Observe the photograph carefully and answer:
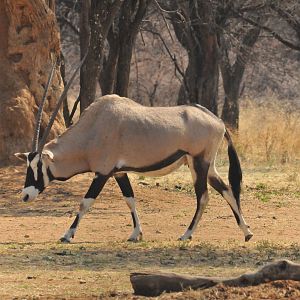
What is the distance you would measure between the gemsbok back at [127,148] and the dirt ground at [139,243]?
52cm

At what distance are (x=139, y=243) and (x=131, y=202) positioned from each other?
0.78 metres

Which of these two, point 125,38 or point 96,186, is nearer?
point 96,186

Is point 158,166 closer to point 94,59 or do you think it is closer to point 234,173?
point 234,173

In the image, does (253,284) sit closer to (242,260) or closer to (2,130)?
(242,260)

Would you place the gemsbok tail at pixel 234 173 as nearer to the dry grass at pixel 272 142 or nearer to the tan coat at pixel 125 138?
the tan coat at pixel 125 138

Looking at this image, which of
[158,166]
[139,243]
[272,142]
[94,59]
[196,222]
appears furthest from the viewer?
[272,142]

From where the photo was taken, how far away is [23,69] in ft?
45.8

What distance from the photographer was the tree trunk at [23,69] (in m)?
13.7

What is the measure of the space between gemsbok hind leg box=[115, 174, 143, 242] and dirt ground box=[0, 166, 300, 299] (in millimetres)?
233

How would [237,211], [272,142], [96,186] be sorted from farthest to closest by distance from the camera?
[272,142], [237,211], [96,186]

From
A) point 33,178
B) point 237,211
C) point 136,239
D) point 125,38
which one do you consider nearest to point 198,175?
point 237,211

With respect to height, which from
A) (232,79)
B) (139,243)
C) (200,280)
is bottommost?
(232,79)

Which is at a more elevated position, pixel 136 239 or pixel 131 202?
pixel 131 202

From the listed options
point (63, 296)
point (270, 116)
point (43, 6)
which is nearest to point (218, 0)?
point (270, 116)
